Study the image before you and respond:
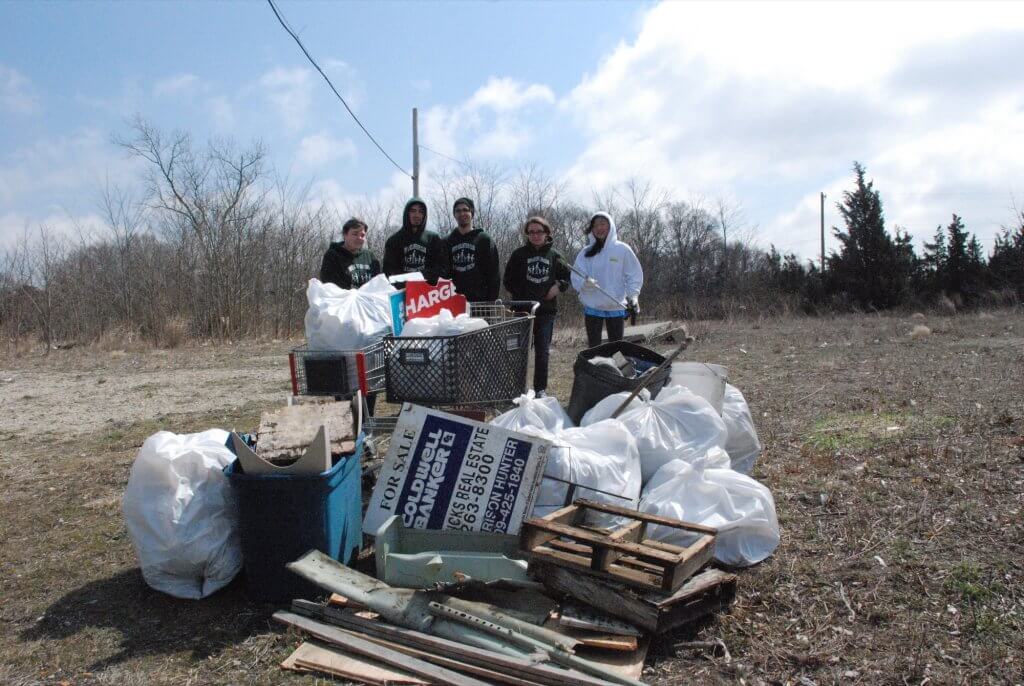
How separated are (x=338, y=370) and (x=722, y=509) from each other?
2096 mm

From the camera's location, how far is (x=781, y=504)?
4.21m

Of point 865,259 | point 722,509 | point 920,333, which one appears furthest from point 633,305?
point 865,259

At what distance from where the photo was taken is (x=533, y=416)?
4094 millimetres

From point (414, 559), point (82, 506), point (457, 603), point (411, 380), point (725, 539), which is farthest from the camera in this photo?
point (82, 506)

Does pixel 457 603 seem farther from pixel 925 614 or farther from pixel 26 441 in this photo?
pixel 26 441

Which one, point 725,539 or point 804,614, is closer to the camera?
point 804,614

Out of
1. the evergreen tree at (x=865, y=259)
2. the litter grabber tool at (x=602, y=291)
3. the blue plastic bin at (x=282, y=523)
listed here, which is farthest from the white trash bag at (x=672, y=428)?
the evergreen tree at (x=865, y=259)

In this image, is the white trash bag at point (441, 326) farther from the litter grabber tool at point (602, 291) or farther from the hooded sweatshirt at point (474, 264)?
the litter grabber tool at point (602, 291)

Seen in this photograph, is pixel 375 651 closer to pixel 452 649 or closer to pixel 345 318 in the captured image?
pixel 452 649

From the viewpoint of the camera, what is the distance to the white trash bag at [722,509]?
342cm

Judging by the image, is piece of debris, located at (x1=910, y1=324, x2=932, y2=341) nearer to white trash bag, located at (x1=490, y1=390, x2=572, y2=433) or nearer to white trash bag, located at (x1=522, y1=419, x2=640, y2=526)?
white trash bag, located at (x1=490, y1=390, x2=572, y2=433)

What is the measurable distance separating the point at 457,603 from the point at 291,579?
766 millimetres

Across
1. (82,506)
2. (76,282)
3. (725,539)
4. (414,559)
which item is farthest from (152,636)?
(76,282)

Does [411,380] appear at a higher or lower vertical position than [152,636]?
higher
